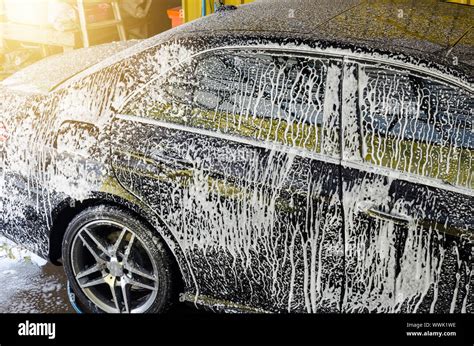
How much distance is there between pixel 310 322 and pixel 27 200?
5.03 ft

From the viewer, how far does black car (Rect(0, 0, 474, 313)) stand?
6.80 feet

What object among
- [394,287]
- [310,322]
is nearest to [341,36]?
[394,287]

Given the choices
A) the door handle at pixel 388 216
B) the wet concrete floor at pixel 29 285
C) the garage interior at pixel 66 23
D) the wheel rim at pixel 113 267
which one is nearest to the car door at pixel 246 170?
the door handle at pixel 388 216

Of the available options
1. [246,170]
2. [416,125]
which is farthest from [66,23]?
[416,125]

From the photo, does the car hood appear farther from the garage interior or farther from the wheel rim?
the garage interior

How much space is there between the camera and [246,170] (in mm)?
2291

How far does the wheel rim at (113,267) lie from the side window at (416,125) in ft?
3.84

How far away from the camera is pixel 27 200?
9.42ft

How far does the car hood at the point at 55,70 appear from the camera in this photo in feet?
9.91

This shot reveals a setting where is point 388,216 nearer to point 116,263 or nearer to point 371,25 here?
point 371,25

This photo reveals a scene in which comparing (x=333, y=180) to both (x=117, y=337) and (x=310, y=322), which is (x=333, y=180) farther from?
(x=117, y=337)

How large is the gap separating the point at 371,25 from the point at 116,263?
1.60 metres

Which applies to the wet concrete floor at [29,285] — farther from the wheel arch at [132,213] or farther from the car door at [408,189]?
the car door at [408,189]

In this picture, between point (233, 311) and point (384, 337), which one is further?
point (233, 311)
